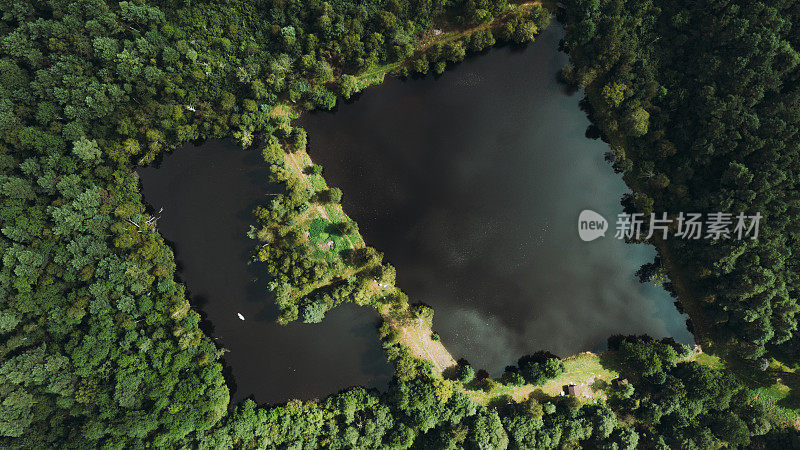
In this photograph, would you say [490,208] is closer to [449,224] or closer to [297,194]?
[449,224]

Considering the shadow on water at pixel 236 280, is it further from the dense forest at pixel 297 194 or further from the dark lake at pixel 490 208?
the dark lake at pixel 490 208

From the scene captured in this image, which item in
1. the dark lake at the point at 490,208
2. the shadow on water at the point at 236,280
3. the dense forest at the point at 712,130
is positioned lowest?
the shadow on water at the point at 236,280

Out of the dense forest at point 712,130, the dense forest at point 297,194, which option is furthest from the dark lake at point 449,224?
the dense forest at point 712,130

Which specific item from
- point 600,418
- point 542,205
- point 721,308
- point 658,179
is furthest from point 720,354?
point 542,205

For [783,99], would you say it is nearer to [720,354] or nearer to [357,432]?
[720,354]

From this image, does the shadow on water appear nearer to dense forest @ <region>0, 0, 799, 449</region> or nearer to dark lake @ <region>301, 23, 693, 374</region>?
dense forest @ <region>0, 0, 799, 449</region>

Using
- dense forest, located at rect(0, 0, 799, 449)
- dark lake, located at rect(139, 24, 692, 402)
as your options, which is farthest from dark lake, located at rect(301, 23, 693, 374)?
dense forest, located at rect(0, 0, 799, 449)
